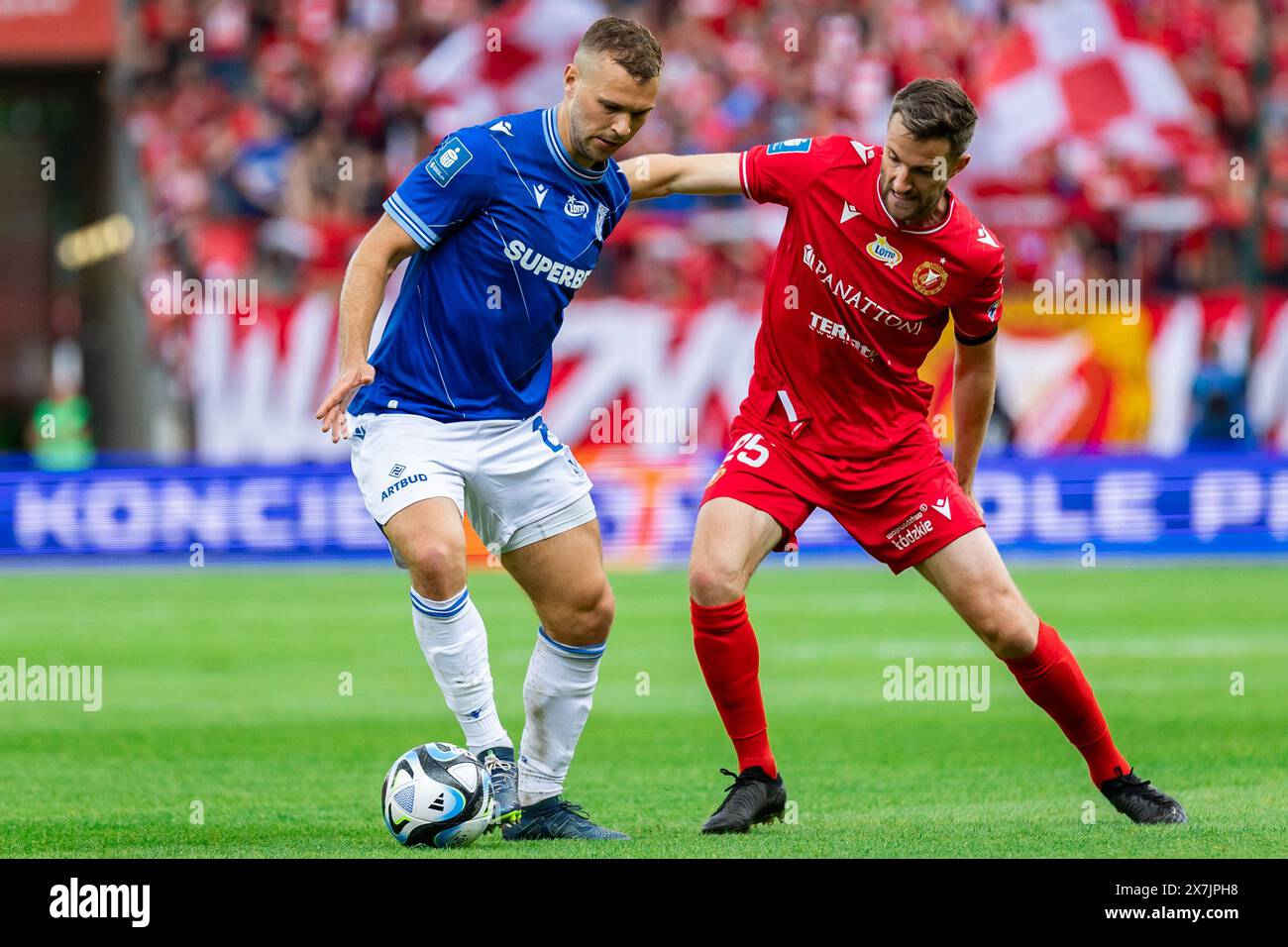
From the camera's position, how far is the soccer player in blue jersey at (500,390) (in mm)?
6020

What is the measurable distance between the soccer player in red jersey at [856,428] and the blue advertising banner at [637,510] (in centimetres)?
979

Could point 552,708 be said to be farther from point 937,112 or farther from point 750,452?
point 937,112

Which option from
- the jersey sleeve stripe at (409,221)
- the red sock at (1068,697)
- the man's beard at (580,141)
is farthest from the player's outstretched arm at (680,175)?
the red sock at (1068,697)

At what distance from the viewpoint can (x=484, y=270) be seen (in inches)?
244

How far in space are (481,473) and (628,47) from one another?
1.43m

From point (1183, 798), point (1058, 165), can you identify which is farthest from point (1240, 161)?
point (1183, 798)

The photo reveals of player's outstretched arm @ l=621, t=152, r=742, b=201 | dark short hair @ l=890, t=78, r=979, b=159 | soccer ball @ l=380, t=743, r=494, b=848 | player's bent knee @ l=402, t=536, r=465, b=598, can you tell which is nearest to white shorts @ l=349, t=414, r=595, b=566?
player's bent knee @ l=402, t=536, r=465, b=598

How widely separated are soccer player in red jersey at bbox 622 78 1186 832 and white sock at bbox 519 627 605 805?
435 mm

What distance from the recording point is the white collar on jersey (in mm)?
6258

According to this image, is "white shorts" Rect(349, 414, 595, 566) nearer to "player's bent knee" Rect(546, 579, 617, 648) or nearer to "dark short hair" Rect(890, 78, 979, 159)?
"player's bent knee" Rect(546, 579, 617, 648)

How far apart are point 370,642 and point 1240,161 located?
12.1 meters

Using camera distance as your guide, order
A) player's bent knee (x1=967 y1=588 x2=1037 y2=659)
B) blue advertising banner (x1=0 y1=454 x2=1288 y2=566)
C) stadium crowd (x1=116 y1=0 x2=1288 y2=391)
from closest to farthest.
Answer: player's bent knee (x1=967 y1=588 x2=1037 y2=659) → blue advertising banner (x1=0 y1=454 x2=1288 y2=566) → stadium crowd (x1=116 y1=0 x2=1288 y2=391)

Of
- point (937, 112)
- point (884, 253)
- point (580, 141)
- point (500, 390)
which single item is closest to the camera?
point (937, 112)

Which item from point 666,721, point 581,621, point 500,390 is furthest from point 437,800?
point 666,721
